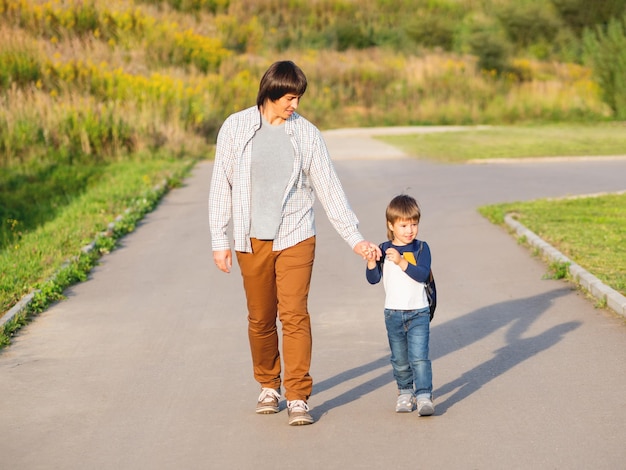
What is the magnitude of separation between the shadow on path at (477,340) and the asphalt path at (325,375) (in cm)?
2

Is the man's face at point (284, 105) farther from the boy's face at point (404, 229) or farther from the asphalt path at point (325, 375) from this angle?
the asphalt path at point (325, 375)

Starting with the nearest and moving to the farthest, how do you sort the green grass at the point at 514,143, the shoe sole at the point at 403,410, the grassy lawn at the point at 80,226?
the shoe sole at the point at 403,410
the grassy lawn at the point at 80,226
the green grass at the point at 514,143

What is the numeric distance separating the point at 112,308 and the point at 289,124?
4.23m

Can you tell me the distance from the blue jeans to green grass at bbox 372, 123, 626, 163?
1845cm

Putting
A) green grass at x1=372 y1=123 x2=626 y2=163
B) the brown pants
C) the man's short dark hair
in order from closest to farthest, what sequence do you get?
1. the man's short dark hair
2. the brown pants
3. green grass at x1=372 y1=123 x2=626 y2=163

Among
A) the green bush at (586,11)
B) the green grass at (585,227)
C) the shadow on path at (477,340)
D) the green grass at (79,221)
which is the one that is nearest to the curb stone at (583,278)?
the green grass at (585,227)

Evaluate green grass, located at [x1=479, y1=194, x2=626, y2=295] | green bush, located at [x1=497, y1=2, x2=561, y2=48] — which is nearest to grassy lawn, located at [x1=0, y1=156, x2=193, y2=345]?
green grass, located at [x1=479, y1=194, x2=626, y2=295]

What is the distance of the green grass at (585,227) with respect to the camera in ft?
36.6

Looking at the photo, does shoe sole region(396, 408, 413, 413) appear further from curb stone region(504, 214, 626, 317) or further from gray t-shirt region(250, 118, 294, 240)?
curb stone region(504, 214, 626, 317)

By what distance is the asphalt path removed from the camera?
5855 mm

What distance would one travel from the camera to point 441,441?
598 centimetres

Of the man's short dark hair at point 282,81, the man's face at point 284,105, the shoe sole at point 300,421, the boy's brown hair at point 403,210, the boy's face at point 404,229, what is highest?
the man's short dark hair at point 282,81

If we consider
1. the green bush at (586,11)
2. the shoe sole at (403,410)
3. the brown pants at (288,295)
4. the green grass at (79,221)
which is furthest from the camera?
the green bush at (586,11)

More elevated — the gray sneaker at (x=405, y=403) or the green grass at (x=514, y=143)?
the gray sneaker at (x=405, y=403)
